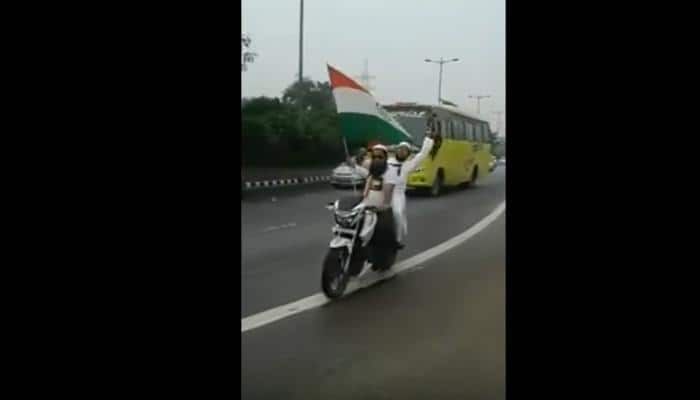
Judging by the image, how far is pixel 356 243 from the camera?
2.98 m

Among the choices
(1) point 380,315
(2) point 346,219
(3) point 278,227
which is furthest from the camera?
(2) point 346,219

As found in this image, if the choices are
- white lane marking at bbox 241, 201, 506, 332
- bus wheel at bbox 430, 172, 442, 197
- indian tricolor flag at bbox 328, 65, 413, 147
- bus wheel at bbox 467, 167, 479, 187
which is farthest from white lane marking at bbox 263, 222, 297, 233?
bus wheel at bbox 467, 167, 479, 187

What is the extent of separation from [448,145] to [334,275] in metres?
0.72

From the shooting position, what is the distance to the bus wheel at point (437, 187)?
296 cm

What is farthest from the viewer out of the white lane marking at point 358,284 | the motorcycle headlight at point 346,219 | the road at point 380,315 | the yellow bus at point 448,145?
the motorcycle headlight at point 346,219

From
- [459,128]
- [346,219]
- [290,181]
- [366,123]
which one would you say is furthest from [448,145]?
[290,181]

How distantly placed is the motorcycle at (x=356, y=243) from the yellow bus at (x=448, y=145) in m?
0.21

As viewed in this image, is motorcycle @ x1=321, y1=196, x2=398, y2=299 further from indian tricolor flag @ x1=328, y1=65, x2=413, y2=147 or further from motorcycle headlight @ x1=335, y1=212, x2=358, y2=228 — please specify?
indian tricolor flag @ x1=328, y1=65, x2=413, y2=147

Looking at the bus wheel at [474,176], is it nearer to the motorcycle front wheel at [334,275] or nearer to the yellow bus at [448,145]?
the yellow bus at [448,145]

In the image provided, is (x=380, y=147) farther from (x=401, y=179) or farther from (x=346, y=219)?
(x=346, y=219)

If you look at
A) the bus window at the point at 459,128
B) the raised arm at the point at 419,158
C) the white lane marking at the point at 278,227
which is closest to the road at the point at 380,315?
the white lane marking at the point at 278,227

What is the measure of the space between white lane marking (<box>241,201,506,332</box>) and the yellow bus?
0.70 feet
